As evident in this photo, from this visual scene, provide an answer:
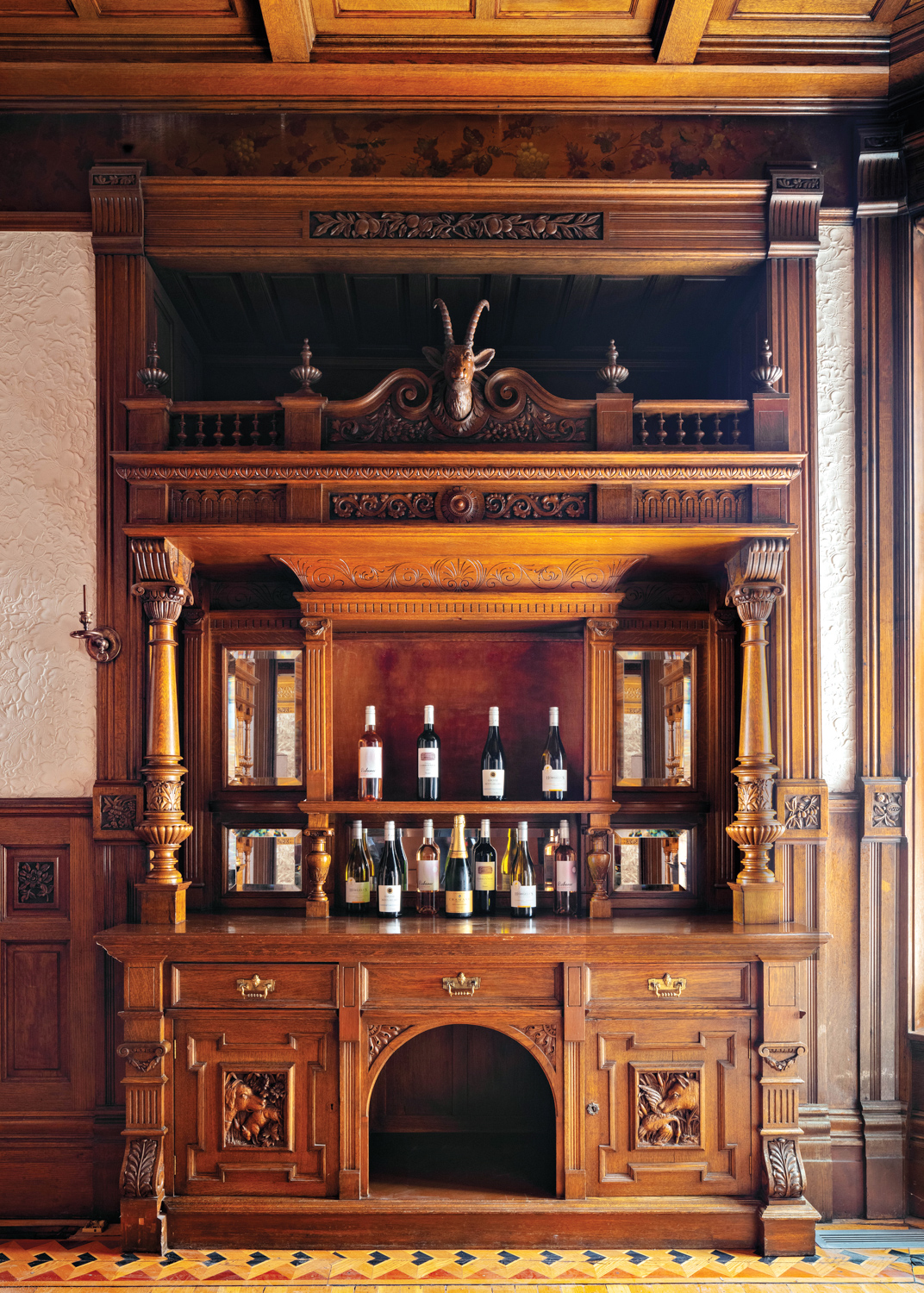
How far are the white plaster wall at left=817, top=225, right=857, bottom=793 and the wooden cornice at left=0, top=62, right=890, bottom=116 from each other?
486 mm

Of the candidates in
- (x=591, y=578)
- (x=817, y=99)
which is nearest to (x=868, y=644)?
(x=591, y=578)

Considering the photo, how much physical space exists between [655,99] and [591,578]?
1.68 metres

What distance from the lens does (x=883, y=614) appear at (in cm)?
346

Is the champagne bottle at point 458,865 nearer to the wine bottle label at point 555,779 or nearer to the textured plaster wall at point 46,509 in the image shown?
the wine bottle label at point 555,779

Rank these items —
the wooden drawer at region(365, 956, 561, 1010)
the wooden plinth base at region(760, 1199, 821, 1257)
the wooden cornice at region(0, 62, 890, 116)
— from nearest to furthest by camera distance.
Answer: the wooden plinth base at region(760, 1199, 821, 1257)
the wooden drawer at region(365, 956, 561, 1010)
the wooden cornice at region(0, 62, 890, 116)

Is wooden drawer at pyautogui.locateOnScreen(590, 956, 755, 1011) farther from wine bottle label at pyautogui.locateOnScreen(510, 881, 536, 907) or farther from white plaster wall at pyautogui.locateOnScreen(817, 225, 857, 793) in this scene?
white plaster wall at pyautogui.locateOnScreen(817, 225, 857, 793)

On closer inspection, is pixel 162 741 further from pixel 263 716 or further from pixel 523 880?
pixel 523 880

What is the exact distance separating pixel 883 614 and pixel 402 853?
6.25 feet

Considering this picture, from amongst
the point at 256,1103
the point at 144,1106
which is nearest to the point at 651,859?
the point at 256,1103

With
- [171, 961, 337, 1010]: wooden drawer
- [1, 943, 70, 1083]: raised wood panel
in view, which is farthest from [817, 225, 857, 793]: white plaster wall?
[1, 943, 70, 1083]: raised wood panel

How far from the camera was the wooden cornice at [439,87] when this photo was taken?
3.31 metres

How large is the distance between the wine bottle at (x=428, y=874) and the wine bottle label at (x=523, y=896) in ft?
0.95

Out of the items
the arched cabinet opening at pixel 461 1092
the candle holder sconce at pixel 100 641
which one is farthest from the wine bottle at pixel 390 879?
the candle holder sconce at pixel 100 641

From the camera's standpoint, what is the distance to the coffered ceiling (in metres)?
3.12
